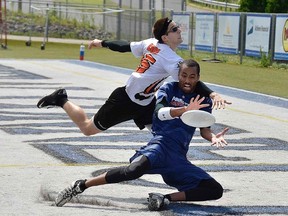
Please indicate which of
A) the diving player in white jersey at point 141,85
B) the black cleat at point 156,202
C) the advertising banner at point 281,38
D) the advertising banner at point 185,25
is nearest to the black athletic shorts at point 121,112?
the diving player in white jersey at point 141,85

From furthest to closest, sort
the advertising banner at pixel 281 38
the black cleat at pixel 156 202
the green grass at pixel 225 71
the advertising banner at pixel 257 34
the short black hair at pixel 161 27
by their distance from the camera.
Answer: the advertising banner at pixel 257 34 → the advertising banner at pixel 281 38 → the green grass at pixel 225 71 → the short black hair at pixel 161 27 → the black cleat at pixel 156 202

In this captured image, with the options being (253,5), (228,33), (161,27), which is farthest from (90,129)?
(253,5)

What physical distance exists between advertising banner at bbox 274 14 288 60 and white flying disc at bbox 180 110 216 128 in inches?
879

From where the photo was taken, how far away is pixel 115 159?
10.7 m

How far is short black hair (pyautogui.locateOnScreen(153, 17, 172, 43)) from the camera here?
9314 millimetres

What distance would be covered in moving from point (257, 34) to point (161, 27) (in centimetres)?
2231

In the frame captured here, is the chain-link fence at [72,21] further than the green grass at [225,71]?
Yes

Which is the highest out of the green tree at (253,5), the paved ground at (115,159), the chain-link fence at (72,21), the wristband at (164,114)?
the wristband at (164,114)

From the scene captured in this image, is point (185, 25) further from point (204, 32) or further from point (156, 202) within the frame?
point (156, 202)

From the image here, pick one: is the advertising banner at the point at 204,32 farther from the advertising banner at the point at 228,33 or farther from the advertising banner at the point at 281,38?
the advertising banner at the point at 281,38

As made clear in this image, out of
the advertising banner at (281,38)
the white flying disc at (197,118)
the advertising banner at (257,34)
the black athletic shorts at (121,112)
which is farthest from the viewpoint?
the advertising banner at (257,34)

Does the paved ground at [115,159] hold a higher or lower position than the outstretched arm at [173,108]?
lower

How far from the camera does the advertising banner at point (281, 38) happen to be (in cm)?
2950

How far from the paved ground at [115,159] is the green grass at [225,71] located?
11.4 feet
